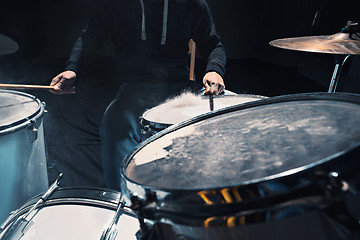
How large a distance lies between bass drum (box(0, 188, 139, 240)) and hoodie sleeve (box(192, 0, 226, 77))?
1.01 m

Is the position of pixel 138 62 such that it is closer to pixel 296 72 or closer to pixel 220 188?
pixel 220 188

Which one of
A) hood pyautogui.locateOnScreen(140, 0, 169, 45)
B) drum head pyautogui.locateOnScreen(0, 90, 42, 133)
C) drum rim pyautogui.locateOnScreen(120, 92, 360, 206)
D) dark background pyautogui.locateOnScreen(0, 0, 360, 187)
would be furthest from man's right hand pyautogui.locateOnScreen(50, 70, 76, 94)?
drum rim pyautogui.locateOnScreen(120, 92, 360, 206)

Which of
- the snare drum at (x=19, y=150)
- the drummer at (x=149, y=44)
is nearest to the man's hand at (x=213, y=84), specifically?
the drummer at (x=149, y=44)

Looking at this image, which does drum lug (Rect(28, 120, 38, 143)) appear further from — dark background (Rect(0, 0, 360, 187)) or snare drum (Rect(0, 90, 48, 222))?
dark background (Rect(0, 0, 360, 187))

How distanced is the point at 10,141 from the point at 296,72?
4.45 m

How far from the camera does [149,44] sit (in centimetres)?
153

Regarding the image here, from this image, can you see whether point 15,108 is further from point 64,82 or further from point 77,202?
point 77,202

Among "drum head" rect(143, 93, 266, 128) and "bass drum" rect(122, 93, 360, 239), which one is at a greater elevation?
"bass drum" rect(122, 93, 360, 239)

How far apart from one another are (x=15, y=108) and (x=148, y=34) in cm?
82

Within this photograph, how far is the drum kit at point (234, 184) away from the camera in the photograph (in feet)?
1.10

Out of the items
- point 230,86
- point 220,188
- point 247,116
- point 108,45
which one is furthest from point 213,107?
point 108,45

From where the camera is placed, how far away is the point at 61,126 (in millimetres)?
2418

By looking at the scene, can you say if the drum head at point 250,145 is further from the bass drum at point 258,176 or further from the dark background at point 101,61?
the dark background at point 101,61

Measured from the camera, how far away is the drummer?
1434 millimetres
